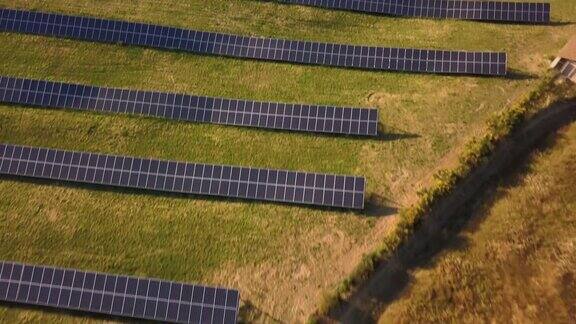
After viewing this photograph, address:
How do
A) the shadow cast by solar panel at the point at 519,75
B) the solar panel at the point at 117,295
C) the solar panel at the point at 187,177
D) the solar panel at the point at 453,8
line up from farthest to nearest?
the solar panel at the point at 453,8 → the shadow cast by solar panel at the point at 519,75 → the solar panel at the point at 187,177 → the solar panel at the point at 117,295

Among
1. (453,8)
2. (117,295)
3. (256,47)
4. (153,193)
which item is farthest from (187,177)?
(453,8)

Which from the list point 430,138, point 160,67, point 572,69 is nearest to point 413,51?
point 430,138

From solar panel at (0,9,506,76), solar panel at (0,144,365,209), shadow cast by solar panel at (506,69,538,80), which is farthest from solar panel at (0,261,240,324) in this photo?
shadow cast by solar panel at (506,69,538,80)

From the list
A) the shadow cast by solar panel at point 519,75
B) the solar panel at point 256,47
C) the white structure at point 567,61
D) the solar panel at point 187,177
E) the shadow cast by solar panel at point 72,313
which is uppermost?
the white structure at point 567,61

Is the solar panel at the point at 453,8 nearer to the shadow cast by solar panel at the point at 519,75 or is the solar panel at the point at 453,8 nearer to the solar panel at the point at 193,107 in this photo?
the shadow cast by solar panel at the point at 519,75

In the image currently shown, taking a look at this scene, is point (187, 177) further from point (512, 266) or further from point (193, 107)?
point (512, 266)

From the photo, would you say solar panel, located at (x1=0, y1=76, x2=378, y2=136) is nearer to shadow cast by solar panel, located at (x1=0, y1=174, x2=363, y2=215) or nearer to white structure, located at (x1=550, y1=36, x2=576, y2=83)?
shadow cast by solar panel, located at (x1=0, y1=174, x2=363, y2=215)

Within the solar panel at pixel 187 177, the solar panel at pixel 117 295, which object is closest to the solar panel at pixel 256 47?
the solar panel at pixel 187 177

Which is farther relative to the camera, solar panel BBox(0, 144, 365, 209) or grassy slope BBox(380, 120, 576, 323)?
solar panel BBox(0, 144, 365, 209)
